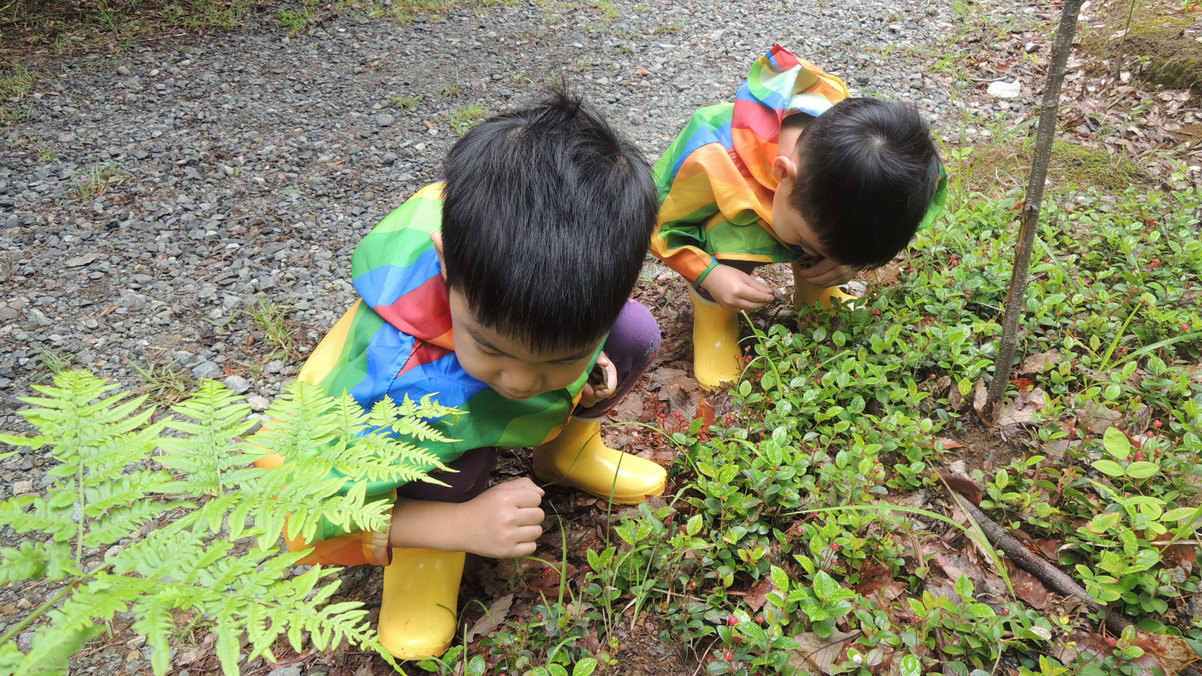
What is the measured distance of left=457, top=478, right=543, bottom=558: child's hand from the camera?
1.82m

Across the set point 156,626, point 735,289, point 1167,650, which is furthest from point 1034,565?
point 156,626

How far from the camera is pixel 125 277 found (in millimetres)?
3316

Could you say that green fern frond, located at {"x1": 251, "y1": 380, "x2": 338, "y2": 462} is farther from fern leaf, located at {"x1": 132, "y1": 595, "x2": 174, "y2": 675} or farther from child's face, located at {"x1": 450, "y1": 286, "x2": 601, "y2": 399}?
child's face, located at {"x1": 450, "y1": 286, "x2": 601, "y2": 399}

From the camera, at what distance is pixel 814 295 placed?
2922 mm

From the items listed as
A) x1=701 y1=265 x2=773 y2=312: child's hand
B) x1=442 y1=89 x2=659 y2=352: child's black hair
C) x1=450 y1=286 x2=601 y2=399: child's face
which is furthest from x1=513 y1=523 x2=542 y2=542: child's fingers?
x1=701 y1=265 x2=773 y2=312: child's hand

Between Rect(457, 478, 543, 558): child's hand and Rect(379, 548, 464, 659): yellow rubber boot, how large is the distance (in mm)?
186

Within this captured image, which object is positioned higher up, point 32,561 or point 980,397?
point 32,561

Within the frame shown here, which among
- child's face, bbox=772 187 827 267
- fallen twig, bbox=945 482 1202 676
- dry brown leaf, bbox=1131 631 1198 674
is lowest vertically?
fallen twig, bbox=945 482 1202 676

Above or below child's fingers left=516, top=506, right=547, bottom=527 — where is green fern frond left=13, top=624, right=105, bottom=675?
above

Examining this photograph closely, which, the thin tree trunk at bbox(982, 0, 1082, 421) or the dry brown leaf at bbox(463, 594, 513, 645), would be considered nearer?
the thin tree trunk at bbox(982, 0, 1082, 421)

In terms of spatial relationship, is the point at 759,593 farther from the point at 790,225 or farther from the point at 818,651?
the point at 790,225

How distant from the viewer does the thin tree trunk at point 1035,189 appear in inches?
65.0

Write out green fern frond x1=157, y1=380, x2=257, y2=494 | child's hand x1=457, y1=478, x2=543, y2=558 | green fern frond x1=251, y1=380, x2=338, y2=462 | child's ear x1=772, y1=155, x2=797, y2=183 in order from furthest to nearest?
child's ear x1=772, y1=155, x2=797, y2=183 → child's hand x1=457, y1=478, x2=543, y2=558 → green fern frond x1=251, y1=380, x2=338, y2=462 → green fern frond x1=157, y1=380, x2=257, y2=494

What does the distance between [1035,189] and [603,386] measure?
1291 mm
